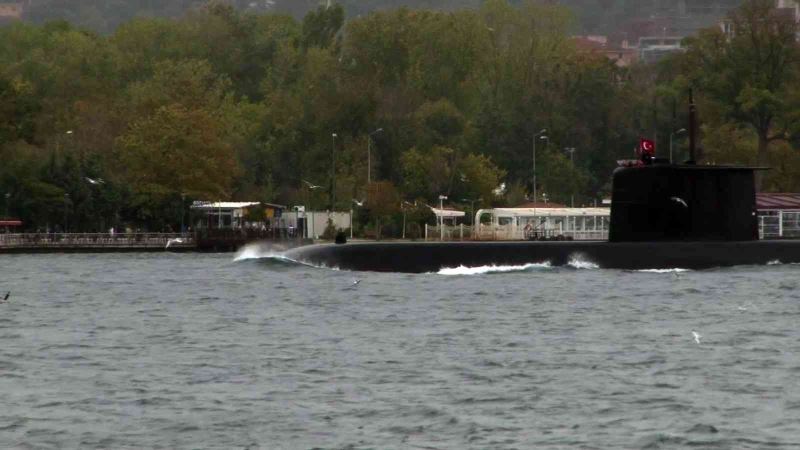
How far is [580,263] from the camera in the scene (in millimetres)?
50656

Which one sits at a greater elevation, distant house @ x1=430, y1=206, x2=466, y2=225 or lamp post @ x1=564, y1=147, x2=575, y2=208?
lamp post @ x1=564, y1=147, x2=575, y2=208

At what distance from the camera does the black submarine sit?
47.5 meters

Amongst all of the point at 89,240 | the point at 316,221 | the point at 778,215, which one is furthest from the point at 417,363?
the point at 316,221

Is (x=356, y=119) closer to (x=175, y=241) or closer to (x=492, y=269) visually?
(x=175, y=241)

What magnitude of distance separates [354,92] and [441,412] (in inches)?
3307

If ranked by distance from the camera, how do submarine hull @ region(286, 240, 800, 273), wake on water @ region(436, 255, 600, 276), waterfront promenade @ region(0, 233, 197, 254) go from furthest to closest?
waterfront promenade @ region(0, 233, 197, 254) → wake on water @ region(436, 255, 600, 276) → submarine hull @ region(286, 240, 800, 273)

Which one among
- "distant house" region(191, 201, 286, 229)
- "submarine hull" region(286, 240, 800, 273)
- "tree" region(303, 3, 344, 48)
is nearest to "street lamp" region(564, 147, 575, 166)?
"distant house" region(191, 201, 286, 229)

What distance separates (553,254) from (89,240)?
143ft

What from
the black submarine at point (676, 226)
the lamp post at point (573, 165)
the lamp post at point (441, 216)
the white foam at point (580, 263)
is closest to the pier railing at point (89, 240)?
the lamp post at point (441, 216)

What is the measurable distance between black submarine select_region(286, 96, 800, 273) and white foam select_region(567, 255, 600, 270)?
0.34 feet

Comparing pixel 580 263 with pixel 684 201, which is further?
pixel 580 263

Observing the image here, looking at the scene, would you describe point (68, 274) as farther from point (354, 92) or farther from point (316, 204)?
point (354, 92)

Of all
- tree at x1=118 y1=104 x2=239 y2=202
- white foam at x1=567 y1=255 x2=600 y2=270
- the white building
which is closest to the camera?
white foam at x1=567 y1=255 x2=600 y2=270

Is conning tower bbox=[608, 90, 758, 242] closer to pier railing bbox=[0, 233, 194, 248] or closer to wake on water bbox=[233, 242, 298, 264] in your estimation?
wake on water bbox=[233, 242, 298, 264]
